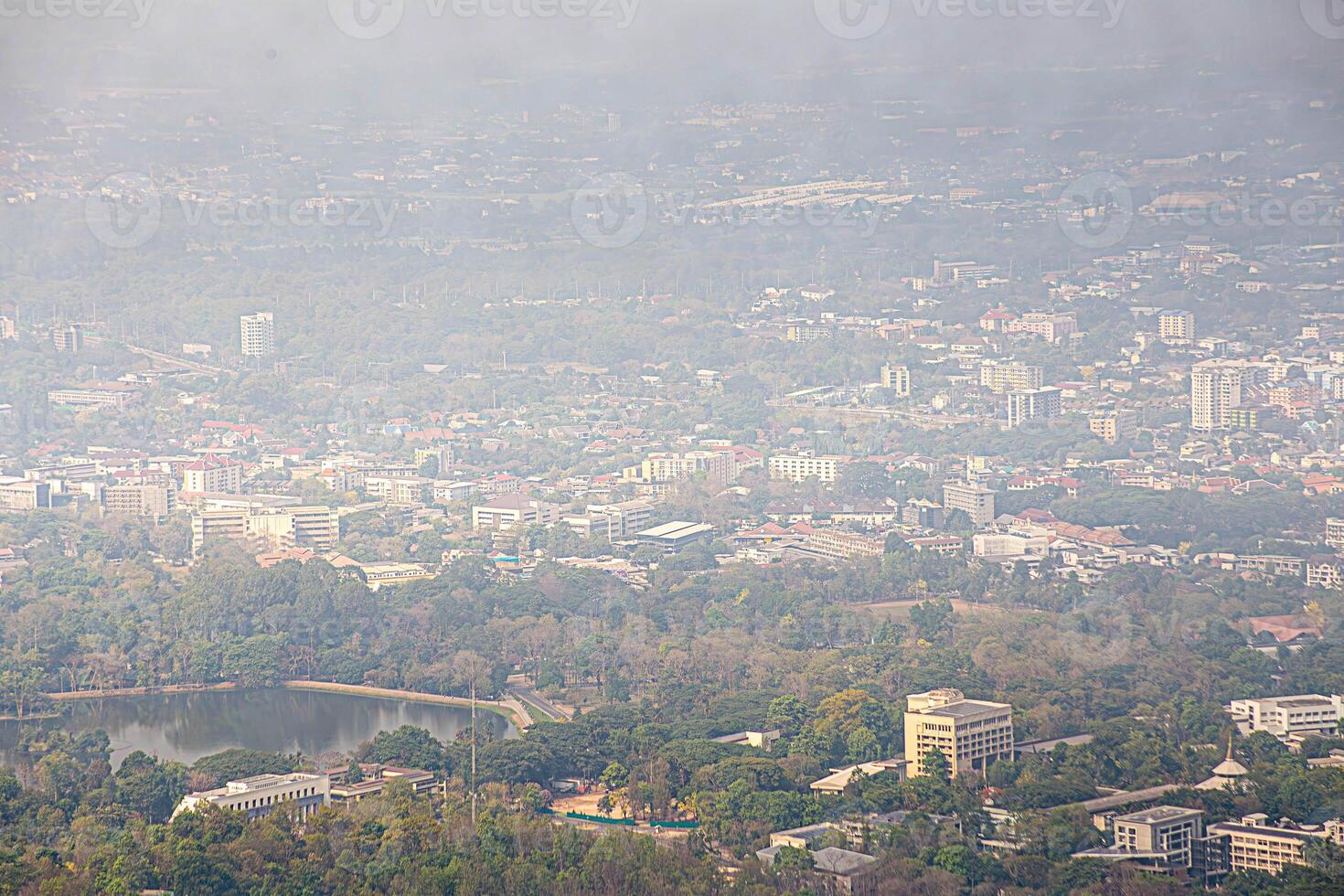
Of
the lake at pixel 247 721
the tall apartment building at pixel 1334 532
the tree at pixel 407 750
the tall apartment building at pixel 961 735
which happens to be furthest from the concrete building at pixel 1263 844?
the tall apartment building at pixel 1334 532

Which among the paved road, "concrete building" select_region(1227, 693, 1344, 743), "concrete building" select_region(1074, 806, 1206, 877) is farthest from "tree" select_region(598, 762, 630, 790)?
"concrete building" select_region(1227, 693, 1344, 743)

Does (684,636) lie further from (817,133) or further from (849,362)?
(817,133)

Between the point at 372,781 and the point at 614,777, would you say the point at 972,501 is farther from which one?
the point at 372,781

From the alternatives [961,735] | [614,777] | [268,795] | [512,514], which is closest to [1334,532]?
[512,514]

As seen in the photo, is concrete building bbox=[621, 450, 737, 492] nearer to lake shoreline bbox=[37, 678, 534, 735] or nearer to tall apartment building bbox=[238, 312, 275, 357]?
tall apartment building bbox=[238, 312, 275, 357]

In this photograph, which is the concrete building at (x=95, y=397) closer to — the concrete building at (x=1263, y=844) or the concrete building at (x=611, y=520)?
the concrete building at (x=611, y=520)
